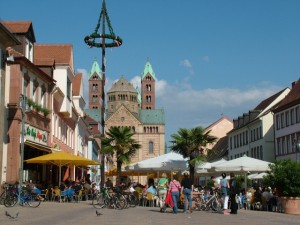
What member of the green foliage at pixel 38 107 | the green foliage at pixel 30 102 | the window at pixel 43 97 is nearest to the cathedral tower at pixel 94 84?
the window at pixel 43 97

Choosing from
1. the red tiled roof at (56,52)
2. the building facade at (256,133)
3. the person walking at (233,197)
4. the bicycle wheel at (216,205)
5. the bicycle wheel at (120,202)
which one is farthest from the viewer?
the building facade at (256,133)

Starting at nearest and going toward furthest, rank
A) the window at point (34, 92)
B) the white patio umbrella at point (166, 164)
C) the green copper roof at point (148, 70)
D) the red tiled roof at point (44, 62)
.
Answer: the white patio umbrella at point (166, 164)
the window at point (34, 92)
the red tiled roof at point (44, 62)
the green copper roof at point (148, 70)

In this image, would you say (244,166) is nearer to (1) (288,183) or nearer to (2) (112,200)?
(1) (288,183)

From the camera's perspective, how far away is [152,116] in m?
164

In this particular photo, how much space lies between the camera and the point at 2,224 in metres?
15.2

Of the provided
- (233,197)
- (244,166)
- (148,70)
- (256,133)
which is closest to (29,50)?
(244,166)

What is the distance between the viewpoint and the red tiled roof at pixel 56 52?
40969 millimetres

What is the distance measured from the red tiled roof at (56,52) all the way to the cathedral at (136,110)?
9079cm

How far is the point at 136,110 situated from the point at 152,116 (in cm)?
1336

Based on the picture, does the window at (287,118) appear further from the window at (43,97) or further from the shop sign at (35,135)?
the shop sign at (35,135)

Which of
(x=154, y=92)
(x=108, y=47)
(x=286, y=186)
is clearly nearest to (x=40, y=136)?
(x=108, y=47)

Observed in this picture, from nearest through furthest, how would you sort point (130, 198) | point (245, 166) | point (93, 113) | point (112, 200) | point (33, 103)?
point (112, 200) < point (130, 198) < point (245, 166) < point (33, 103) < point (93, 113)

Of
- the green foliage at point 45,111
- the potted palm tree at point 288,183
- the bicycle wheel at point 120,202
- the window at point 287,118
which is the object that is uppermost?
the window at point 287,118

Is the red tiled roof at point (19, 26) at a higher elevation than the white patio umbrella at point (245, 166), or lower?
higher
